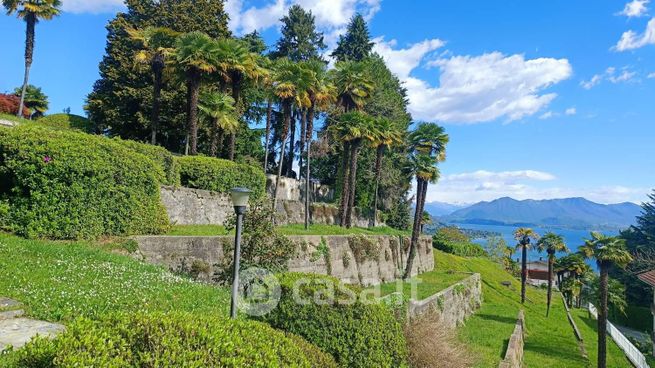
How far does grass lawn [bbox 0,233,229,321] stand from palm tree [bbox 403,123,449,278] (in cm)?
1973

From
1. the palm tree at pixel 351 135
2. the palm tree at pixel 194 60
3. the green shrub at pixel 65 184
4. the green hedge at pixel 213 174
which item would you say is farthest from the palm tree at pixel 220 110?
the green shrub at pixel 65 184

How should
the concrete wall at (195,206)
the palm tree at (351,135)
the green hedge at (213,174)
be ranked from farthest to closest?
the palm tree at (351,135) → the green hedge at (213,174) → the concrete wall at (195,206)

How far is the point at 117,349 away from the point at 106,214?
30.7ft

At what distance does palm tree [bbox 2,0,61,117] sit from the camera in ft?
83.0

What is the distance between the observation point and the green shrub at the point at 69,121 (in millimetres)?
28406

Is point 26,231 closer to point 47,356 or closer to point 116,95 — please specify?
point 47,356

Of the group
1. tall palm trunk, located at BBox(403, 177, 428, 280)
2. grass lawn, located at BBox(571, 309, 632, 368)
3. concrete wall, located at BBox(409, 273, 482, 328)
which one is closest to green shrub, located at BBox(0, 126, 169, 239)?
concrete wall, located at BBox(409, 273, 482, 328)

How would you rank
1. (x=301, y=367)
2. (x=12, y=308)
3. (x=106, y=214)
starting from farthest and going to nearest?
(x=106, y=214) → (x=12, y=308) → (x=301, y=367)

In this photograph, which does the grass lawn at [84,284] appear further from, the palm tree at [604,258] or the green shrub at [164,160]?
the palm tree at [604,258]

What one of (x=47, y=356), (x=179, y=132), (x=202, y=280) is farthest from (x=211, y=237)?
(x=179, y=132)

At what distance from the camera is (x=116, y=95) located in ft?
93.2

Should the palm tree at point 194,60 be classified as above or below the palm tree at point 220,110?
above

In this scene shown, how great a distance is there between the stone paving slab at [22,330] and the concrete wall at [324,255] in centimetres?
582

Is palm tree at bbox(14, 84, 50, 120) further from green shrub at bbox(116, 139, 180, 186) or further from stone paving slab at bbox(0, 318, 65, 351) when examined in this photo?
stone paving slab at bbox(0, 318, 65, 351)
